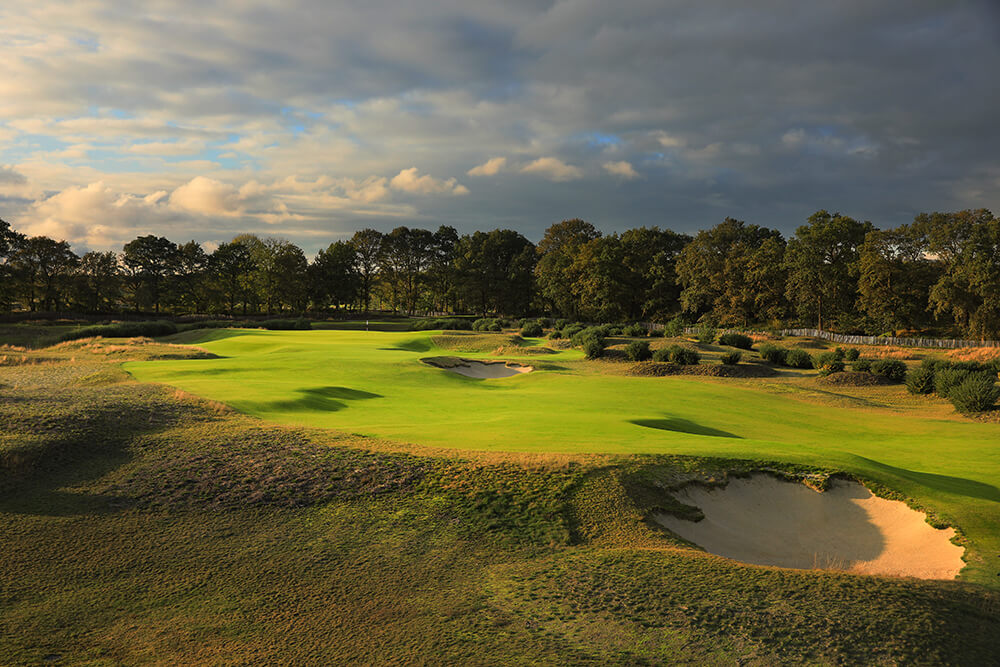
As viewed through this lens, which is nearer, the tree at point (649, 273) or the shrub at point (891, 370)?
the shrub at point (891, 370)

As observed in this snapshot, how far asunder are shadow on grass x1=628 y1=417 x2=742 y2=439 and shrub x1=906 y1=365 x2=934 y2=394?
52.2 feet

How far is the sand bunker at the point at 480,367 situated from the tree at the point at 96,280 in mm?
70223

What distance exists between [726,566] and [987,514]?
650cm

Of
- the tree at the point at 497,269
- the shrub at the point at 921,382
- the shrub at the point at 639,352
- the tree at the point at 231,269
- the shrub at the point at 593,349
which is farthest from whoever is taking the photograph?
the tree at the point at 497,269

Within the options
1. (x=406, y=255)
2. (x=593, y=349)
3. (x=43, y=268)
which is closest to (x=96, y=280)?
(x=43, y=268)

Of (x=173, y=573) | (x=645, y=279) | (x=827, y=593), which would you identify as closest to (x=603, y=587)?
(x=827, y=593)

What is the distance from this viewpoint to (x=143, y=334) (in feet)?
177

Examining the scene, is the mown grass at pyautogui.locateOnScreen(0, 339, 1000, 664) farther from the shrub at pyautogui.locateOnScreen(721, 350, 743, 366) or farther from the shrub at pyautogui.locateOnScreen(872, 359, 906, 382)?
the shrub at pyautogui.locateOnScreen(721, 350, 743, 366)

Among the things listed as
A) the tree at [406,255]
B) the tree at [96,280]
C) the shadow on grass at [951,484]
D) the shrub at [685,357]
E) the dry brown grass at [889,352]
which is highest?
the tree at [406,255]

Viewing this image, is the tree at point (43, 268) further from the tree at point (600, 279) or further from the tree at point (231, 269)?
the tree at point (600, 279)

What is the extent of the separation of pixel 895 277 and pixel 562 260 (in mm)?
43660

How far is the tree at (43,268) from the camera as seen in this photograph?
7400 cm

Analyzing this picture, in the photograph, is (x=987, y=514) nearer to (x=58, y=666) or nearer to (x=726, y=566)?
(x=726, y=566)

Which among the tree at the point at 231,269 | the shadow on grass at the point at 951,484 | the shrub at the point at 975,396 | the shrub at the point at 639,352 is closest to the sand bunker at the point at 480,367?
the shrub at the point at 639,352
